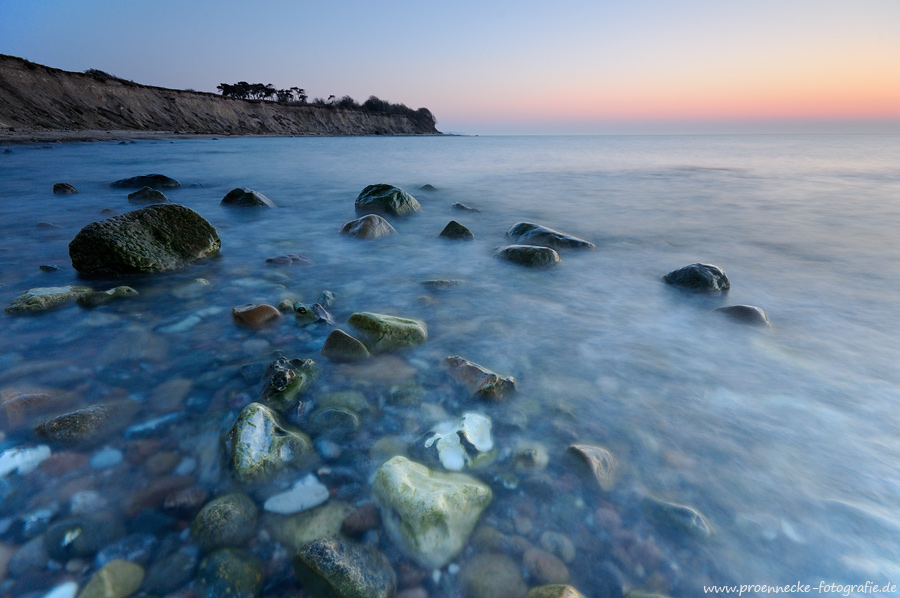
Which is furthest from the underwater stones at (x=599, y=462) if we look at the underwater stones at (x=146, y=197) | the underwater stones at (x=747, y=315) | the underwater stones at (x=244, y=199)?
the underwater stones at (x=146, y=197)

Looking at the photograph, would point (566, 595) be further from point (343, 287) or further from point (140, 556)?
point (343, 287)

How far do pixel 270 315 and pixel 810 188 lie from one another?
13.8 m

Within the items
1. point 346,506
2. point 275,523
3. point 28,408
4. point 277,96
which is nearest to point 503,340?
point 346,506

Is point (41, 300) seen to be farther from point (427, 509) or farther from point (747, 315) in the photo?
point (747, 315)

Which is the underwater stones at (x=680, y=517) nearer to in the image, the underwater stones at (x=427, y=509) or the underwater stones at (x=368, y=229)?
the underwater stones at (x=427, y=509)

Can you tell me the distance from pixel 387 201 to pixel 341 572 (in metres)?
6.12

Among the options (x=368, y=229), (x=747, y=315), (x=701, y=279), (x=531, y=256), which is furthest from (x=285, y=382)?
(x=368, y=229)

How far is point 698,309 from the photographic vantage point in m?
3.19

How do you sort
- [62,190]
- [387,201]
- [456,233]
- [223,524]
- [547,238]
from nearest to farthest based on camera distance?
[223,524]
[547,238]
[456,233]
[387,201]
[62,190]

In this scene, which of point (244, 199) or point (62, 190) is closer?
A: point (244, 199)

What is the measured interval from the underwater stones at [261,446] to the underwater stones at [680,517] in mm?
1248

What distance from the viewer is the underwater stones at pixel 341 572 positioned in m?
1.13

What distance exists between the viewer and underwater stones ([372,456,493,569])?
1274 millimetres

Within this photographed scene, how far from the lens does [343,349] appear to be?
226 centimetres
